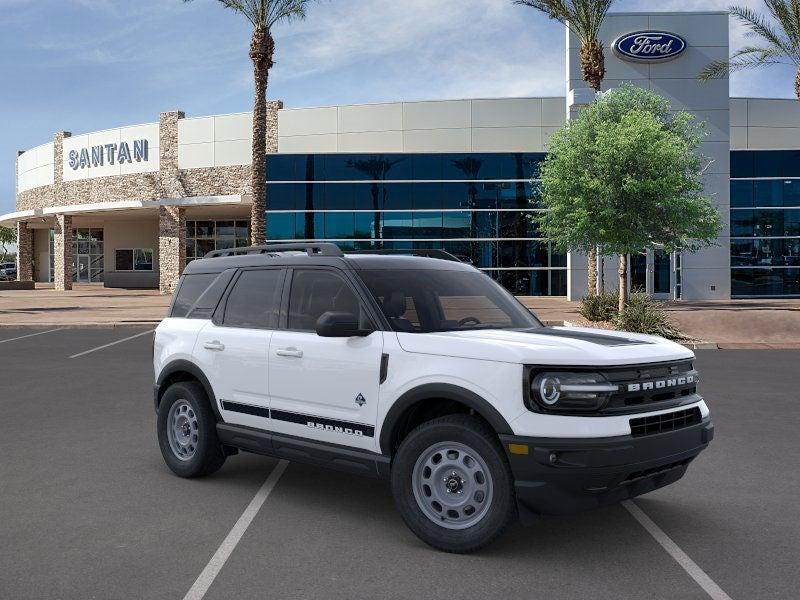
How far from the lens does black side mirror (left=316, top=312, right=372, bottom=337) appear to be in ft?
16.4

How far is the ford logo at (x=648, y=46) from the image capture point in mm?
34656

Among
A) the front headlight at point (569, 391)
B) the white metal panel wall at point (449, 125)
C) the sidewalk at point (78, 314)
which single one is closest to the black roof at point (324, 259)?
the front headlight at point (569, 391)

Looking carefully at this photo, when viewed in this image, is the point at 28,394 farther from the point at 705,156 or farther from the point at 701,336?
the point at 705,156

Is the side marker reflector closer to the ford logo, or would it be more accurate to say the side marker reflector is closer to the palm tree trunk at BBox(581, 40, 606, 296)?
the palm tree trunk at BBox(581, 40, 606, 296)

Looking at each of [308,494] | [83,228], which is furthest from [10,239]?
[308,494]

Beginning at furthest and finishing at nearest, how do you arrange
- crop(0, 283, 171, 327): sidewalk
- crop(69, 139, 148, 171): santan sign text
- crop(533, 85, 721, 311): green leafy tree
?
crop(69, 139, 148, 171): santan sign text
crop(533, 85, 721, 311): green leafy tree
crop(0, 283, 171, 327): sidewalk

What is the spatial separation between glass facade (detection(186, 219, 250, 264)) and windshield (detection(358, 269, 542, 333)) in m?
45.4

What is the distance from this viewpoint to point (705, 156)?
3491cm

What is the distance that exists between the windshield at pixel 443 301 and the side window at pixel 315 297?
20 centimetres

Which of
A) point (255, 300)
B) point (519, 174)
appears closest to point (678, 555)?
point (255, 300)

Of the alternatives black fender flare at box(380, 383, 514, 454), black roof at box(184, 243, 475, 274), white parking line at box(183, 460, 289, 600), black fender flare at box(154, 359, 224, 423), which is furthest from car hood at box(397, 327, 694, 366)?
black fender flare at box(154, 359, 224, 423)

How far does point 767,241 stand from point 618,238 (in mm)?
16664

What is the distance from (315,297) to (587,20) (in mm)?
26380

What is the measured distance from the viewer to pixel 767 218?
122 ft
